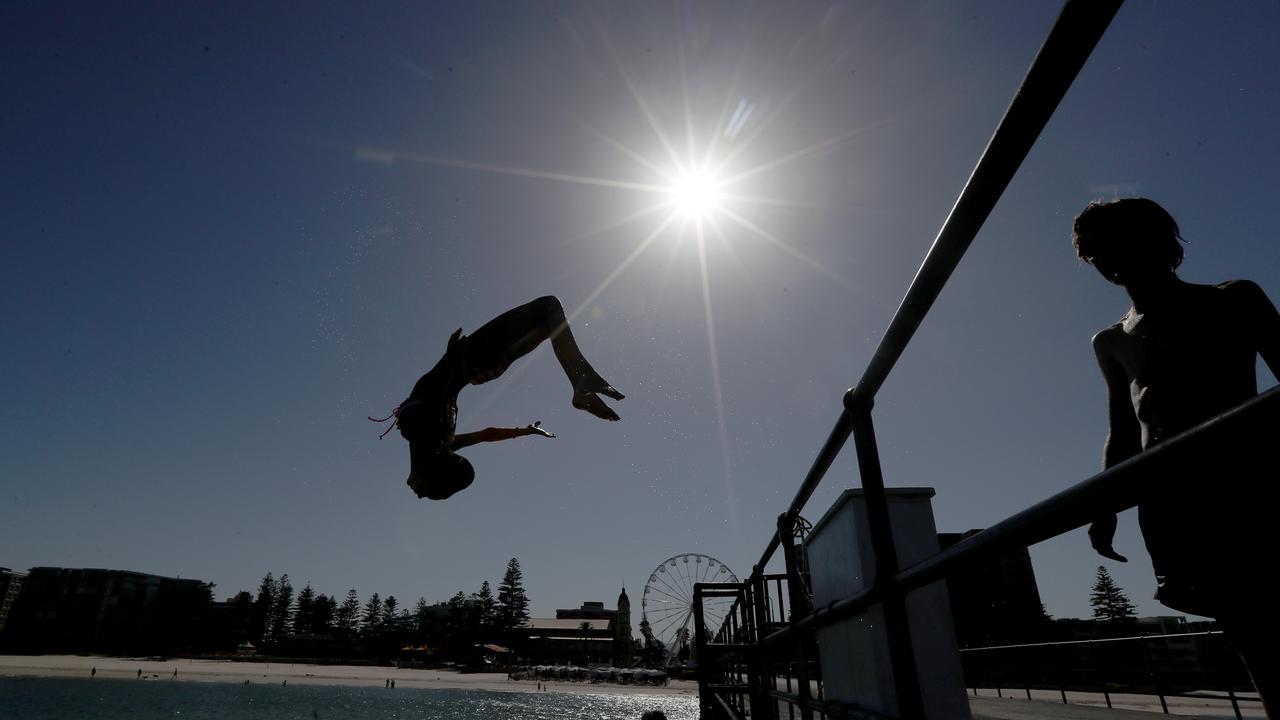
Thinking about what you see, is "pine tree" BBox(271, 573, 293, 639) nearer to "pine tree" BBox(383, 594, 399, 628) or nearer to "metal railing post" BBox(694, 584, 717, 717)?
"pine tree" BBox(383, 594, 399, 628)

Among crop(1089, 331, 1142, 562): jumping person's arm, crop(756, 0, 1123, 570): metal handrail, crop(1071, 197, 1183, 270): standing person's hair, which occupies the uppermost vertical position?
crop(1071, 197, 1183, 270): standing person's hair

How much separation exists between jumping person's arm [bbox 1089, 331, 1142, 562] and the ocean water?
158ft

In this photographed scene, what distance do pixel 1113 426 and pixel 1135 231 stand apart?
0.51 m

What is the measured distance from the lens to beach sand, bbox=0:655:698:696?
60.5 metres

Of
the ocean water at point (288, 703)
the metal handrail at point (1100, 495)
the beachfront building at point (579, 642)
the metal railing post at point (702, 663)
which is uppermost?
the metal handrail at point (1100, 495)

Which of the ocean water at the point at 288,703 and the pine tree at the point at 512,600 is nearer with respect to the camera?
the ocean water at the point at 288,703

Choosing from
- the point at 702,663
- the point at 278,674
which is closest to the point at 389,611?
the point at 278,674

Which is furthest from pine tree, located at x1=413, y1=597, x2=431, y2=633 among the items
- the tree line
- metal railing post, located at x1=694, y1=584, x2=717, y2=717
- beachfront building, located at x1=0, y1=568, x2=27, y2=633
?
metal railing post, located at x1=694, y1=584, x2=717, y2=717

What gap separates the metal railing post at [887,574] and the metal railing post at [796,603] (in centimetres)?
150

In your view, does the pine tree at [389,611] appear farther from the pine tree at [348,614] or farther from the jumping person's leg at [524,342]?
the jumping person's leg at [524,342]

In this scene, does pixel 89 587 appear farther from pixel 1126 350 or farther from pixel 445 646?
pixel 1126 350

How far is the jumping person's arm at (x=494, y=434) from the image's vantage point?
13.9ft

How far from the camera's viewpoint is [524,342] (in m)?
3.83

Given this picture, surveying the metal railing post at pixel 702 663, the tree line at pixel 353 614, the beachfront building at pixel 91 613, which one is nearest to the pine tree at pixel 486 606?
the tree line at pixel 353 614
